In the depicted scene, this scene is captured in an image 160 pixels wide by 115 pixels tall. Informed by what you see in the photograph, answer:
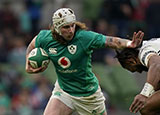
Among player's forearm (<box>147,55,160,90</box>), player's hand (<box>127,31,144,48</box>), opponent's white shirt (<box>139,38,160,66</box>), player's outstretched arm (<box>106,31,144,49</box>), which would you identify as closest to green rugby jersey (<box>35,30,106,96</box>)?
player's outstretched arm (<box>106,31,144,49</box>)

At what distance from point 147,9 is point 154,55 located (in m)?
7.90

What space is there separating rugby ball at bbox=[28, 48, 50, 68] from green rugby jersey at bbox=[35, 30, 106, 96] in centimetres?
7

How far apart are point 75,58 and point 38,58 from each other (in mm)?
515

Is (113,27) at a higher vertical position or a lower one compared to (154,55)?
lower

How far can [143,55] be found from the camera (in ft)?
24.6

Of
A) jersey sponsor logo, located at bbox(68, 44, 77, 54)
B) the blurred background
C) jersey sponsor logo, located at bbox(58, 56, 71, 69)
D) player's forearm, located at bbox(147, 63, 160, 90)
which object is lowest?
the blurred background

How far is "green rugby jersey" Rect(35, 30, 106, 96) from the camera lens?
27.9 feet

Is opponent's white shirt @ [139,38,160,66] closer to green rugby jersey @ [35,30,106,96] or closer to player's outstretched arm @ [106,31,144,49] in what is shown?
player's outstretched arm @ [106,31,144,49]

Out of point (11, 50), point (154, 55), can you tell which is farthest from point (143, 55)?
point (11, 50)

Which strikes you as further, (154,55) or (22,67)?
(22,67)

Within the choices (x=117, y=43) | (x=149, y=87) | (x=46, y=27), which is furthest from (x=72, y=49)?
(x=46, y=27)

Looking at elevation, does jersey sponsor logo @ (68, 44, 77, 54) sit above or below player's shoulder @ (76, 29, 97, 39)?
below

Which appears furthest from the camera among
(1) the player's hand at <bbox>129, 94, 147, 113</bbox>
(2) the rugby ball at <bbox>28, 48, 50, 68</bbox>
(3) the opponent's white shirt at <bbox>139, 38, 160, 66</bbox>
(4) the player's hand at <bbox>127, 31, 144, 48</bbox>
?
(2) the rugby ball at <bbox>28, 48, 50, 68</bbox>

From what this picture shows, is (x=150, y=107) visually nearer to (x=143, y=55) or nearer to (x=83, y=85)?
(x=143, y=55)
